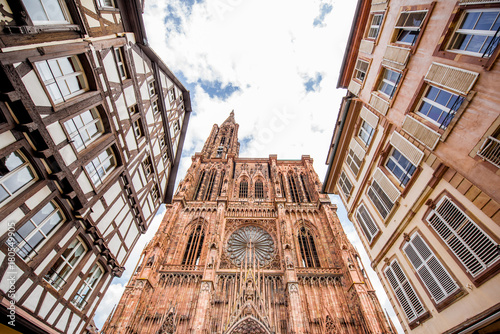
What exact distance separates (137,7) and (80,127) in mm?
5254

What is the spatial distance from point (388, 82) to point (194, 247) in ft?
68.6

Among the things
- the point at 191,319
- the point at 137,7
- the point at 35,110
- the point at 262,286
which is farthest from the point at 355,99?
the point at 191,319

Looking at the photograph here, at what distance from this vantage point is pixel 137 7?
316 inches

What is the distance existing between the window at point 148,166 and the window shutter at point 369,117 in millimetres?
10240

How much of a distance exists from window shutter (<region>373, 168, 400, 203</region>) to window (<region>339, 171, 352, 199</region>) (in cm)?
262

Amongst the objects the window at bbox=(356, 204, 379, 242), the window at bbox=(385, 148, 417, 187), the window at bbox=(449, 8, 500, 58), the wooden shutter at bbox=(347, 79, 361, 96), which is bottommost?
the window at bbox=(356, 204, 379, 242)

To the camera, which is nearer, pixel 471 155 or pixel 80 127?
pixel 471 155

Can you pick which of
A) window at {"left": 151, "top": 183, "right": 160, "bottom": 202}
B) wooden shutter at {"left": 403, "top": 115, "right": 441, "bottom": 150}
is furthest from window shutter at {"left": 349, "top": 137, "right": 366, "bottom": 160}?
window at {"left": 151, "top": 183, "right": 160, "bottom": 202}

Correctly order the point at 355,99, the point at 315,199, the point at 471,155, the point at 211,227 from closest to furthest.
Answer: the point at 471,155 < the point at 355,99 < the point at 211,227 < the point at 315,199

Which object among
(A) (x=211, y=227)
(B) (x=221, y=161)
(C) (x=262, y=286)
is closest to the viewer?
(C) (x=262, y=286)

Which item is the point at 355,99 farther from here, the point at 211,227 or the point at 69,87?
the point at 211,227

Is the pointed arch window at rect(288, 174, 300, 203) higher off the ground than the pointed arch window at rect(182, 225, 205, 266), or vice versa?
the pointed arch window at rect(288, 174, 300, 203)

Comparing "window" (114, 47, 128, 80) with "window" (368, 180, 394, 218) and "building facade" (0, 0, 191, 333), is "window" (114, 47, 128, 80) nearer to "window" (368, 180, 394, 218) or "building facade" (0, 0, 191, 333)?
"building facade" (0, 0, 191, 333)

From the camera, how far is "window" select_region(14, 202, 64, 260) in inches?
202
